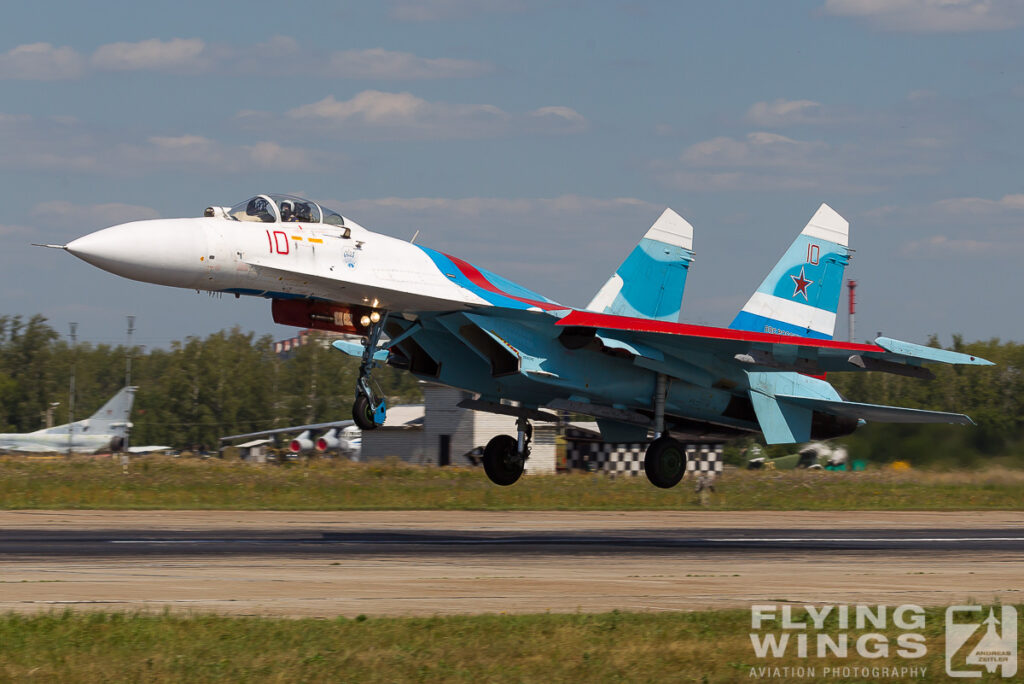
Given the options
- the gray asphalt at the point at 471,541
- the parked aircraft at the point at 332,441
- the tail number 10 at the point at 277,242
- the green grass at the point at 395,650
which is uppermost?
the tail number 10 at the point at 277,242

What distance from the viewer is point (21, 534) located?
19.3 m

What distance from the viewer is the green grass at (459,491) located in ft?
93.7

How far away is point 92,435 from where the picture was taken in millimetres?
50062

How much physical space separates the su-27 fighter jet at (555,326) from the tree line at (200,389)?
55.6 meters

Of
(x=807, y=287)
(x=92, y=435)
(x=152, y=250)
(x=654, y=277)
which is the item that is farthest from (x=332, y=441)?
(x=152, y=250)

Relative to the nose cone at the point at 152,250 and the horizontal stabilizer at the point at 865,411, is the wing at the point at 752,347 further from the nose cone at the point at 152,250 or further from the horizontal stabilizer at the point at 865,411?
the nose cone at the point at 152,250

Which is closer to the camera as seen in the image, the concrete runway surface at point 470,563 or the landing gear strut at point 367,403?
the concrete runway surface at point 470,563

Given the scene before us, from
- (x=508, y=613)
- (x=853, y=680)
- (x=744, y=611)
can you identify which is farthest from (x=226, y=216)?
(x=853, y=680)

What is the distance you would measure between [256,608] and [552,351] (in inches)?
366

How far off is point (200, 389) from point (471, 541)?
62.3m

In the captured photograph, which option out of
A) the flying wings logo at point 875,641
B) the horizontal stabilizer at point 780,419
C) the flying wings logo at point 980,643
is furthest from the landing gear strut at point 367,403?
the flying wings logo at point 980,643

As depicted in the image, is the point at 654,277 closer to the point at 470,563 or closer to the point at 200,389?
the point at 470,563

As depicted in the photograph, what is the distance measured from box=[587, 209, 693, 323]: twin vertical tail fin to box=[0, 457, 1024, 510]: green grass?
848 cm

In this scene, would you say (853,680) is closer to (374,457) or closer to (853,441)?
(853,441)
